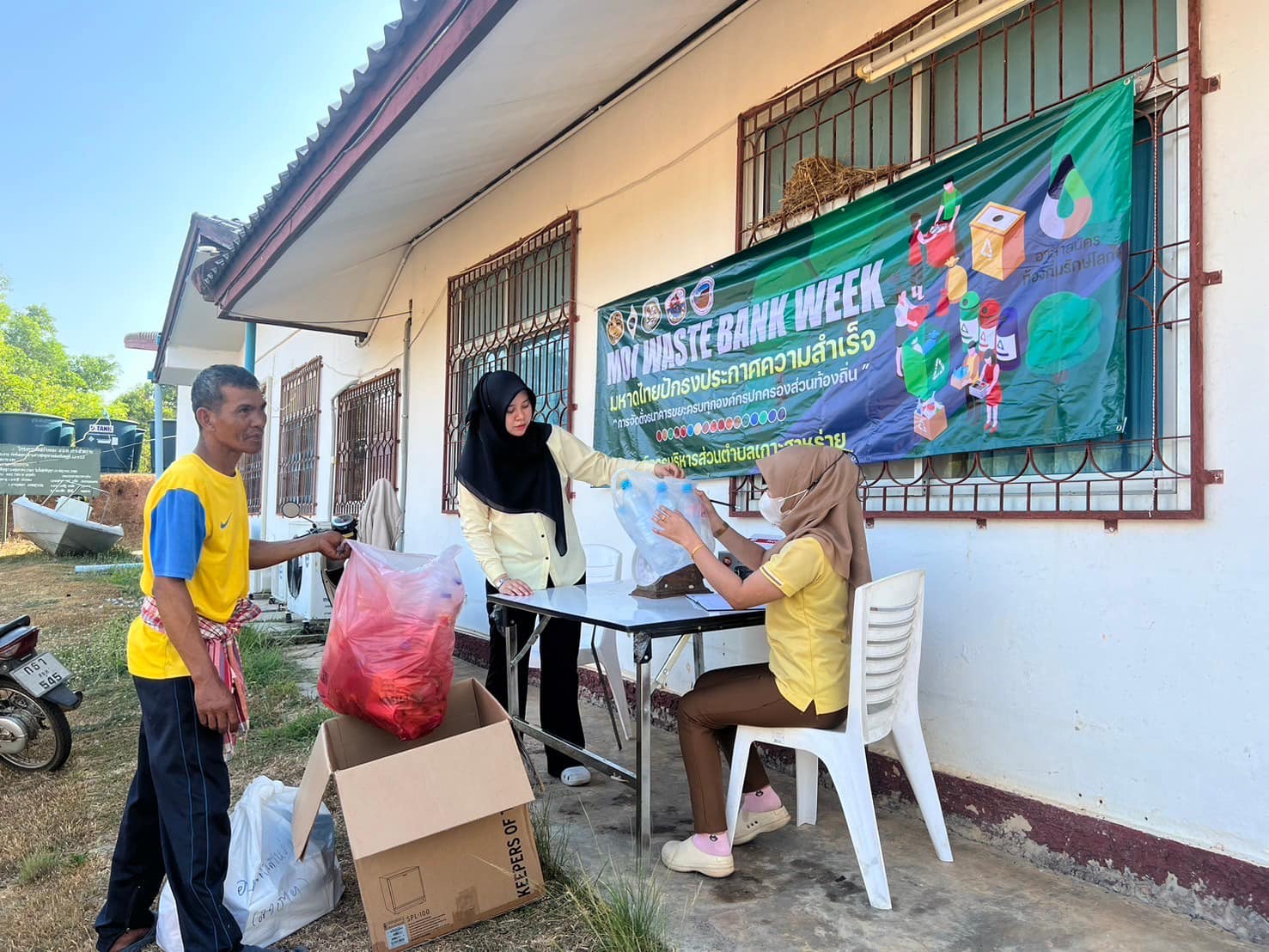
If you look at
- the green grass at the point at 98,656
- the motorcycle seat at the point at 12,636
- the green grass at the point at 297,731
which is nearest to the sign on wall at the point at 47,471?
the green grass at the point at 98,656

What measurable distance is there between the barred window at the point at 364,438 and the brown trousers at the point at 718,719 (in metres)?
5.27

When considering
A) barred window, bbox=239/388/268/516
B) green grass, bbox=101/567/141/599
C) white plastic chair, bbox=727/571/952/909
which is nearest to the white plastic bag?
white plastic chair, bbox=727/571/952/909

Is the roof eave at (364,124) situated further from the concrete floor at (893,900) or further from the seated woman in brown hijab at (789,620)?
the concrete floor at (893,900)

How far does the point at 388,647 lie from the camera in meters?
2.21

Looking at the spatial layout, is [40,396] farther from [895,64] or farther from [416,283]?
[895,64]

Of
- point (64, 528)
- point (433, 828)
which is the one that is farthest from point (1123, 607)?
point (64, 528)

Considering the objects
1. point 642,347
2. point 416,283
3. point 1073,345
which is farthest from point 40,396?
point 1073,345

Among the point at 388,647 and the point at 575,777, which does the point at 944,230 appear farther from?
the point at 575,777

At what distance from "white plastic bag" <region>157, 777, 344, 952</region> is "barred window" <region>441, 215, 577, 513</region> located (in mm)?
2911

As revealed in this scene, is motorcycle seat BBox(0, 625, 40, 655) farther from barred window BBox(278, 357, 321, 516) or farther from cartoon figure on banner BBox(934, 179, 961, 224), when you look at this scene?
barred window BBox(278, 357, 321, 516)

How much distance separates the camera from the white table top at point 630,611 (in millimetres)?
2277

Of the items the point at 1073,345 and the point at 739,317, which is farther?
the point at 739,317

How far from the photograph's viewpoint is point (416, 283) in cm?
693

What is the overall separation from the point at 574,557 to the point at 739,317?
4.09 ft
